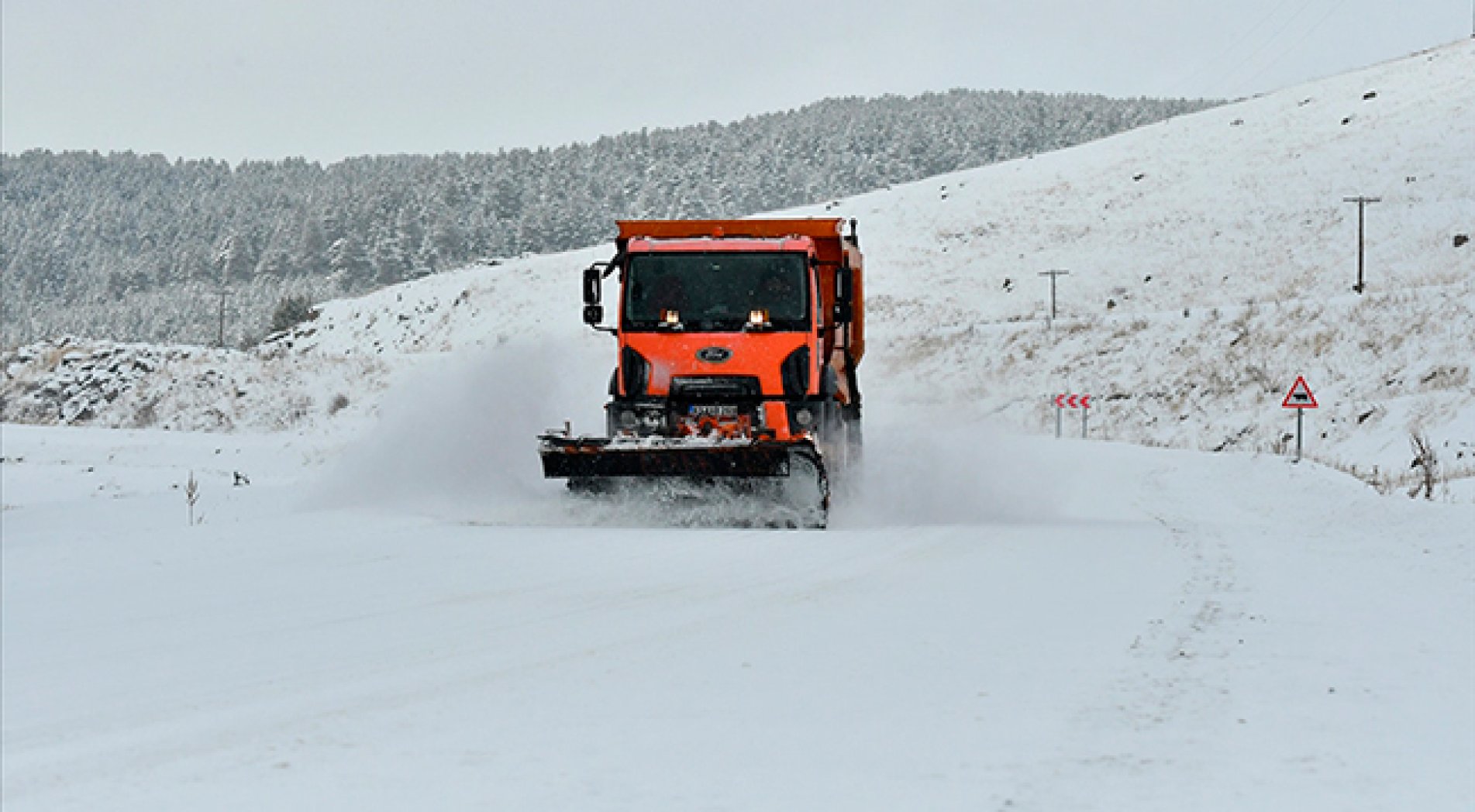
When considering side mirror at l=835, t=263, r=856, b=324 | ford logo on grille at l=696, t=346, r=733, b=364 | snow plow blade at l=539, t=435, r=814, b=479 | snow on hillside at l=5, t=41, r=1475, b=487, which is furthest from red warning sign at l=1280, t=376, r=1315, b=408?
snow plow blade at l=539, t=435, r=814, b=479

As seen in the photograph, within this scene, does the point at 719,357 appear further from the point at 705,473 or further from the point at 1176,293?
the point at 1176,293

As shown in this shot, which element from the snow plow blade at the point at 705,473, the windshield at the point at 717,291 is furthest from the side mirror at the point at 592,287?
the snow plow blade at the point at 705,473

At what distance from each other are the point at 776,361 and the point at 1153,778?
30.6ft

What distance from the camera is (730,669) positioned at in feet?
18.9

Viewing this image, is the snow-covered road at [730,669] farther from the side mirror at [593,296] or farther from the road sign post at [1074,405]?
the road sign post at [1074,405]

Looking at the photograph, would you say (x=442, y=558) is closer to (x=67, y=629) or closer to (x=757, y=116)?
(x=67, y=629)

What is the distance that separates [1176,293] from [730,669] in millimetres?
56362

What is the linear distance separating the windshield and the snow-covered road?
2386mm

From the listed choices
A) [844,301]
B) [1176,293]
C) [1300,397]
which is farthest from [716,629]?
[1176,293]

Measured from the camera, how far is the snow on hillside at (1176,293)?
111 feet

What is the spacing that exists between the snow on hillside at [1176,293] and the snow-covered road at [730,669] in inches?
315

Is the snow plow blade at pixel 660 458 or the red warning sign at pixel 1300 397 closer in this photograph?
the snow plow blade at pixel 660 458

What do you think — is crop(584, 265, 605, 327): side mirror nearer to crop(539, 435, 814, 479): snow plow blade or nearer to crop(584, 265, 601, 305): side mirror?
crop(584, 265, 601, 305): side mirror

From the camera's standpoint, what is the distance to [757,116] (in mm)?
163750
